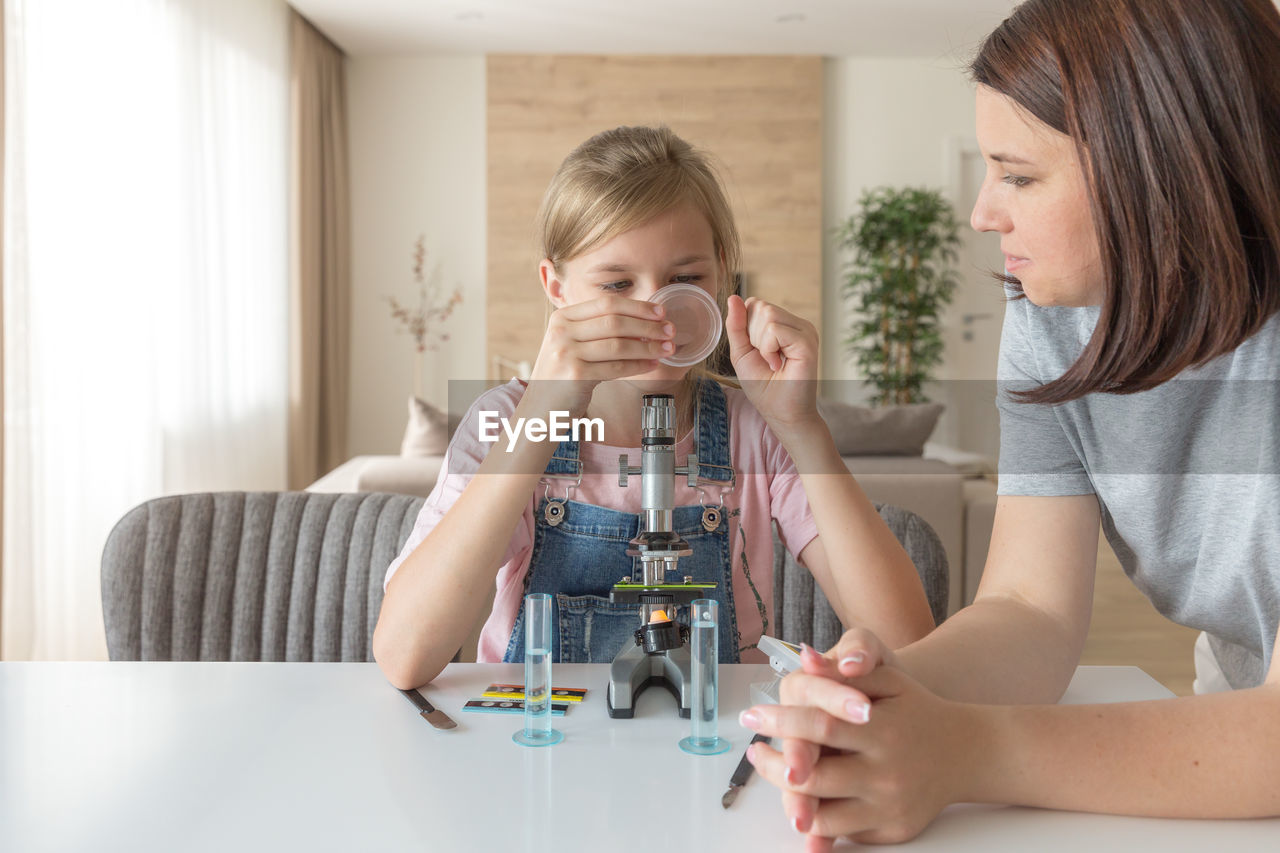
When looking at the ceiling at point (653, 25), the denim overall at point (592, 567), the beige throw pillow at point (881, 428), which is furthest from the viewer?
the ceiling at point (653, 25)

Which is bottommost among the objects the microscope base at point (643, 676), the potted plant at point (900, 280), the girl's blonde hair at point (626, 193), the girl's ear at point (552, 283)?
the microscope base at point (643, 676)

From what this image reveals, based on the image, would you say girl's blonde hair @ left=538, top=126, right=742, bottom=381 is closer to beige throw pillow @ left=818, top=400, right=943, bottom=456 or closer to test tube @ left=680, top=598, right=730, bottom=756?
test tube @ left=680, top=598, right=730, bottom=756

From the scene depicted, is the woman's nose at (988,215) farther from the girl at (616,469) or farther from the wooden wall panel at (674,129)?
the wooden wall panel at (674,129)

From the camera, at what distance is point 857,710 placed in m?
0.67

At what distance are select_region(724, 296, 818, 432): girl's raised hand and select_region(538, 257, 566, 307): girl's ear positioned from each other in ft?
Answer: 0.79

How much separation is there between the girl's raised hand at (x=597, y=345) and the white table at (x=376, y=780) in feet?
0.99

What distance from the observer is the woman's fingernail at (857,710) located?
2.17 feet

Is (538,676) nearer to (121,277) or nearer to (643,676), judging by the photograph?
(643,676)

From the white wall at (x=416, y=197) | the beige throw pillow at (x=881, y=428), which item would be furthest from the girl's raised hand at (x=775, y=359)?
the white wall at (x=416, y=197)

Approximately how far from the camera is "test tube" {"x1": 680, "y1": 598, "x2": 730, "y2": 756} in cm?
83

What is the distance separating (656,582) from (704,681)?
0.30 feet

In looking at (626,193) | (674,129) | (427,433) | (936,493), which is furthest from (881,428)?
(674,129)

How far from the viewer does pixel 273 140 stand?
539 cm

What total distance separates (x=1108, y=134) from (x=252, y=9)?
520 cm
